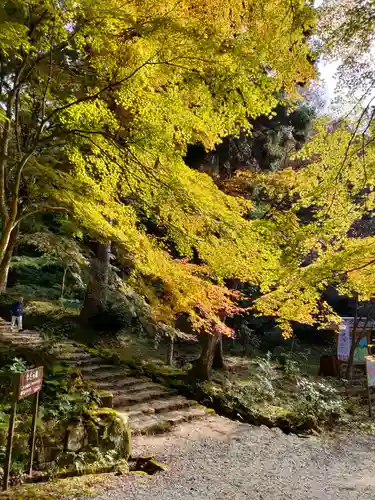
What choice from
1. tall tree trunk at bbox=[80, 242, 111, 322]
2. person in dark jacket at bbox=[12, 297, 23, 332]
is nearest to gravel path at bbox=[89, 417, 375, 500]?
tall tree trunk at bbox=[80, 242, 111, 322]

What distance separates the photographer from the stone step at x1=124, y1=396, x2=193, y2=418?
7332 millimetres

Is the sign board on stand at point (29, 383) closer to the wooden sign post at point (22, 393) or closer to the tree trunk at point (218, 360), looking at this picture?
the wooden sign post at point (22, 393)

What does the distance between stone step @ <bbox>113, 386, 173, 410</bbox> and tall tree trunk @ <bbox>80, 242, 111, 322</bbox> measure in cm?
355

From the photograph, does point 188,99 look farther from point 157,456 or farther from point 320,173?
point 157,456

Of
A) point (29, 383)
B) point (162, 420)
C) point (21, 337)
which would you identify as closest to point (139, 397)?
point (162, 420)

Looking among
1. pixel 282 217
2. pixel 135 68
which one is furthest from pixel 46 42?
pixel 282 217

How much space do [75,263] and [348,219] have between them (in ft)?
20.8

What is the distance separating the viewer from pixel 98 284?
10.8 m

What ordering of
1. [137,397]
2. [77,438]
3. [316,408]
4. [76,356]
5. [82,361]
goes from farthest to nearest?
[76,356] → [82,361] → [316,408] → [137,397] → [77,438]

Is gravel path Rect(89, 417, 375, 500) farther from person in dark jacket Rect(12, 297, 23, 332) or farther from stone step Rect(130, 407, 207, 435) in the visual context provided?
person in dark jacket Rect(12, 297, 23, 332)

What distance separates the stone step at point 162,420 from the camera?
261 inches

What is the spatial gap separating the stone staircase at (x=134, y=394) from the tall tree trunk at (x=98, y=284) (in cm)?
187

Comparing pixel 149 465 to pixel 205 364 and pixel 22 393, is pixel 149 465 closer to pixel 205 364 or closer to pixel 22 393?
pixel 22 393

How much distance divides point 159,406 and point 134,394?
65cm
